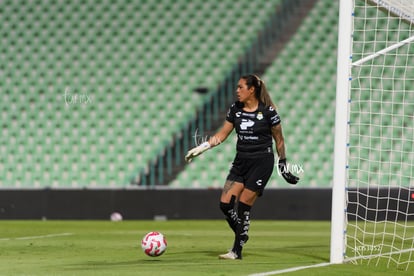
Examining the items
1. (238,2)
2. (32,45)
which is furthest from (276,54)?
(32,45)

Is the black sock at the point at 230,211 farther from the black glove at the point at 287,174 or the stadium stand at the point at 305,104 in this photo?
the stadium stand at the point at 305,104

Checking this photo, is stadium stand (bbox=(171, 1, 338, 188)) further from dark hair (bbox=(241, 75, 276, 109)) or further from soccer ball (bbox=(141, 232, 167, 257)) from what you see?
soccer ball (bbox=(141, 232, 167, 257))

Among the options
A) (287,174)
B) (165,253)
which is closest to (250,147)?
(287,174)

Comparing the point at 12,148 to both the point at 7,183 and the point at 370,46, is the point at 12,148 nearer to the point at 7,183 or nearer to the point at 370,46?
the point at 7,183

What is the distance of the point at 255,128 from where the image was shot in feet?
33.7

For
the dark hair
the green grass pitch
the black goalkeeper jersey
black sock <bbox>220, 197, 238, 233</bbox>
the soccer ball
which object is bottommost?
the green grass pitch

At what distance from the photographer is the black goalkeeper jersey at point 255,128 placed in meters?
10.3

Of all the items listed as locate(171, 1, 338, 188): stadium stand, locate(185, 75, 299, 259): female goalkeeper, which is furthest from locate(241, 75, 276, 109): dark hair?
locate(171, 1, 338, 188): stadium stand

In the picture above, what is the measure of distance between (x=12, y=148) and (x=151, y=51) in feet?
13.3

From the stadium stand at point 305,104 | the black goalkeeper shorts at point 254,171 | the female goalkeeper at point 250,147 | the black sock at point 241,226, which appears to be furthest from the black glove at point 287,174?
the stadium stand at point 305,104

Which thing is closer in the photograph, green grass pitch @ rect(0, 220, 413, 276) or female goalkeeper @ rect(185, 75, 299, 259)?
green grass pitch @ rect(0, 220, 413, 276)

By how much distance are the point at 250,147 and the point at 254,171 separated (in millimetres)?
257

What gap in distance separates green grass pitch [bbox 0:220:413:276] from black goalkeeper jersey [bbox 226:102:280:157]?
118 centimetres

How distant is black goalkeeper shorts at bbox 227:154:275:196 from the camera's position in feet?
33.9
